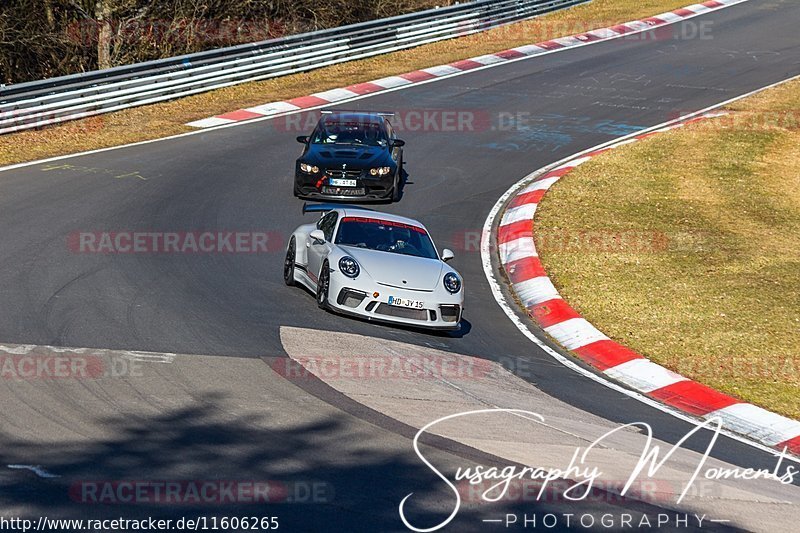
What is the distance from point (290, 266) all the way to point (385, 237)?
1296 millimetres

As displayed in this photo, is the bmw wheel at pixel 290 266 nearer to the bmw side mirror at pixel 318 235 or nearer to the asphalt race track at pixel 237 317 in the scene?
the asphalt race track at pixel 237 317

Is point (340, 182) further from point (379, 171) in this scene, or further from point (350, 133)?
point (350, 133)

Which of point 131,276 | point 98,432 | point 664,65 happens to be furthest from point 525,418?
point 664,65

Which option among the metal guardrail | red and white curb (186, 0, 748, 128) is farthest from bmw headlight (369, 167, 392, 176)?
the metal guardrail

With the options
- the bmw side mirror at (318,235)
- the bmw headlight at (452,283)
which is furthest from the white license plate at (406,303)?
the bmw side mirror at (318,235)

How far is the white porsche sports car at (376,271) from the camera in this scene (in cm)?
1241

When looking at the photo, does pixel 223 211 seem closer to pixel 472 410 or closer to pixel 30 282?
pixel 30 282

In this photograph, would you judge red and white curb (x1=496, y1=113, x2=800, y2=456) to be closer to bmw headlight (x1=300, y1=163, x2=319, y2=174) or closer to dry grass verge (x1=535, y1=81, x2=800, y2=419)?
dry grass verge (x1=535, y1=81, x2=800, y2=419)

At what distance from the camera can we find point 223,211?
17.3 metres

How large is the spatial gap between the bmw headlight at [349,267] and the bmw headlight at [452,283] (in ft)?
3.51

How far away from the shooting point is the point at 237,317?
12.1 metres

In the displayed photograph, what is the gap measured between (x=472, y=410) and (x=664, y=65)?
24.2 meters

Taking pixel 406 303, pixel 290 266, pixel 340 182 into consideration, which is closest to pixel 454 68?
pixel 340 182

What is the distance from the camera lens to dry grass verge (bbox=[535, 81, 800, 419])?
40.7ft
